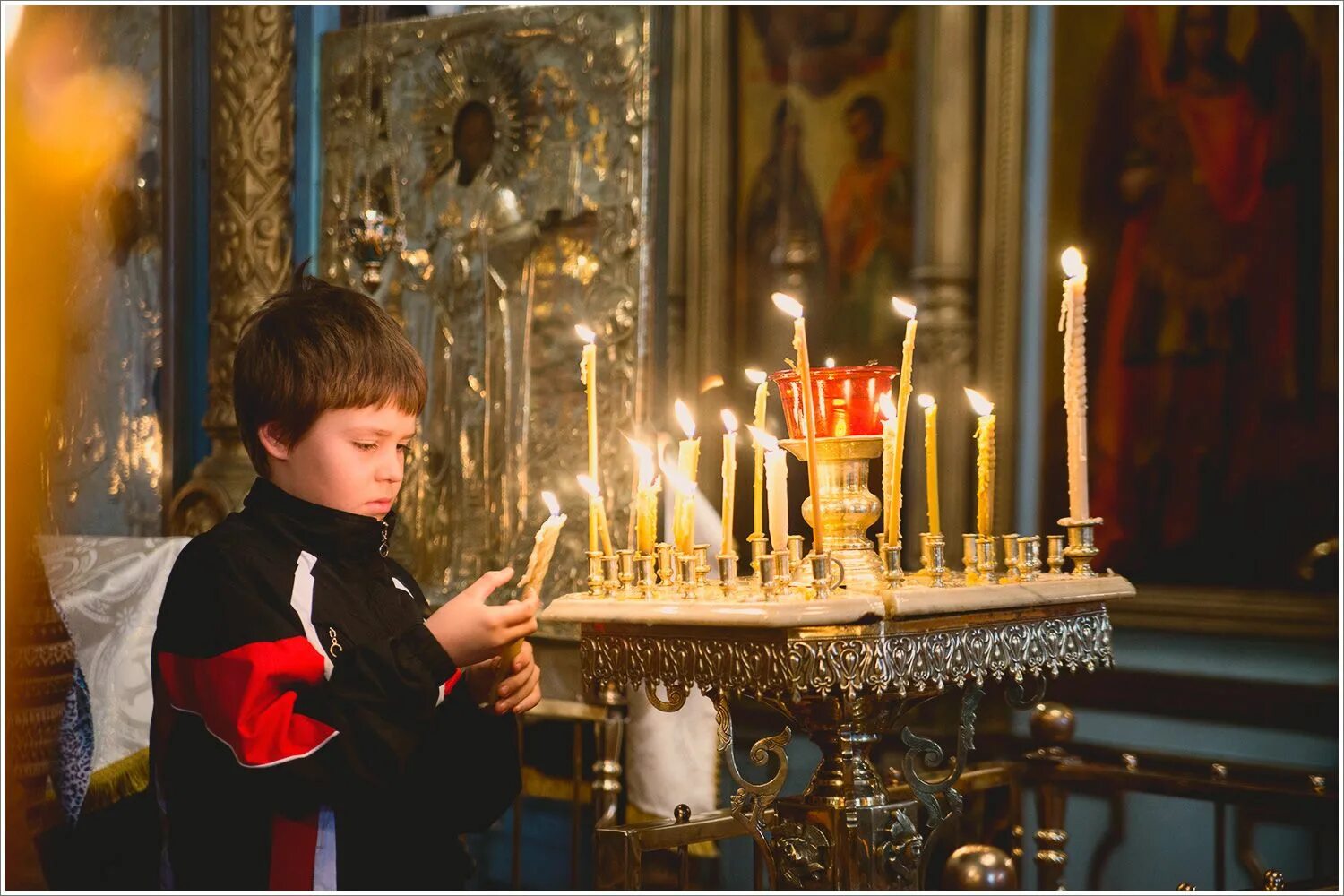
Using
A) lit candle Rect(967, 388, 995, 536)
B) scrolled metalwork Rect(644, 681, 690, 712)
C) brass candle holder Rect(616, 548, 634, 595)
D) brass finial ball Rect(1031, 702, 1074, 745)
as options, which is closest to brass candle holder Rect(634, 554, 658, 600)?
brass candle holder Rect(616, 548, 634, 595)

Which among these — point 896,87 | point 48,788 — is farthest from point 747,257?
point 48,788

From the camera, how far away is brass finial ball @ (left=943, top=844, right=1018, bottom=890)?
1.34 m

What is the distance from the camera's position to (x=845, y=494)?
1610 millimetres

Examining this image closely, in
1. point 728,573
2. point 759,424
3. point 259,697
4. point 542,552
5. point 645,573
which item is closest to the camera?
point 542,552

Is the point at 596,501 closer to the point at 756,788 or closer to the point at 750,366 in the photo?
the point at 756,788

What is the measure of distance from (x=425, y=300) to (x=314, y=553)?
2495mm

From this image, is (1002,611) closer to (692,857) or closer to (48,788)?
(48,788)

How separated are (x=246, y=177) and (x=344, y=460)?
8.98 ft

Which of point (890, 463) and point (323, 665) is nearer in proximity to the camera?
point (323, 665)

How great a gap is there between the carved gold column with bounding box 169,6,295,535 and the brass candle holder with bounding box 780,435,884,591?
270 cm

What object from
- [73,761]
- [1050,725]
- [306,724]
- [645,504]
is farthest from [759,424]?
[73,761]

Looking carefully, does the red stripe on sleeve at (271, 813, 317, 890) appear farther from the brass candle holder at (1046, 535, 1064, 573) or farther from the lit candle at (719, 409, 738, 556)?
the brass candle holder at (1046, 535, 1064, 573)

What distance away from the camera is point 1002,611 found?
1.53m

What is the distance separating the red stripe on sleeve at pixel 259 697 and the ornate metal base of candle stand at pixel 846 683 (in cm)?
30
